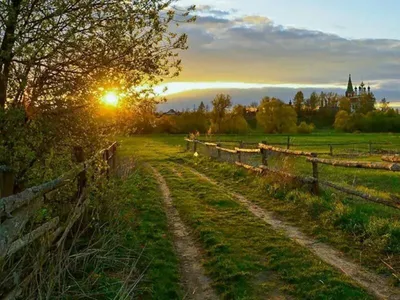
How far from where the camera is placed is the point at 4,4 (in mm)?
5168

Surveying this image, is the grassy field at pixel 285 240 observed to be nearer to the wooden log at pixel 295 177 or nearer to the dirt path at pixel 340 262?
the dirt path at pixel 340 262

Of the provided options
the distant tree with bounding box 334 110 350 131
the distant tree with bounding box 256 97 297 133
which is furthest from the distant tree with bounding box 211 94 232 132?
the distant tree with bounding box 334 110 350 131

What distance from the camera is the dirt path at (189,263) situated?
543 cm

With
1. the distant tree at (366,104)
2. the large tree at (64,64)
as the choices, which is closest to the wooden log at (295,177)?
the large tree at (64,64)

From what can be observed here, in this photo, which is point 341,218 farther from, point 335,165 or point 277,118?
point 277,118

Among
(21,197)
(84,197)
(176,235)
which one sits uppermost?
(21,197)

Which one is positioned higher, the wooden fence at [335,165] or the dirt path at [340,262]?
the wooden fence at [335,165]

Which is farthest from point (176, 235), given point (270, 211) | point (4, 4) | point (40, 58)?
point (4, 4)

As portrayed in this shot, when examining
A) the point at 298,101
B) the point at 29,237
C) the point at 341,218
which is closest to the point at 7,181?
the point at 29,237

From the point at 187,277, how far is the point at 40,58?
3700 mm

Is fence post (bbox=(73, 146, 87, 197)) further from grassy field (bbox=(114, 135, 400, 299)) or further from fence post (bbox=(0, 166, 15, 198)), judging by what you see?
grassy field (bbox=(114, 135, 400, 299))

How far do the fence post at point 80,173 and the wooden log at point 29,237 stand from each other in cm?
196

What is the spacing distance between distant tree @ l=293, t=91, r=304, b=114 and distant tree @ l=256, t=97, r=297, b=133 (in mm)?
27978

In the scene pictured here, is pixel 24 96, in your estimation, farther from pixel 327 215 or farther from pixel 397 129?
A: pixel 397 129
